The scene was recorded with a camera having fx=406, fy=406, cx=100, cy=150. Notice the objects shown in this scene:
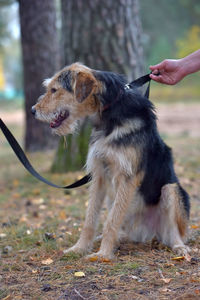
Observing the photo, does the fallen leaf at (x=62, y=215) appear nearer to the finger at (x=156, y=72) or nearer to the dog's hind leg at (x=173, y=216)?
the dog's hind leg at (x=173, y=216)

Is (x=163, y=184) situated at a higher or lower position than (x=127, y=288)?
higher

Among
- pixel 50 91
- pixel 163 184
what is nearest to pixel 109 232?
pixel 163 184

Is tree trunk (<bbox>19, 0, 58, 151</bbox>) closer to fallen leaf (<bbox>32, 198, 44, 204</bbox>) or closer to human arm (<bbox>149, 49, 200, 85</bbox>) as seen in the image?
fallen leaf (<bbox>32, 198, 44, 204</bbox>)

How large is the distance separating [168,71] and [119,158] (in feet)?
4.45

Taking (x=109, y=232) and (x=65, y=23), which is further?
(x=65, y=23)

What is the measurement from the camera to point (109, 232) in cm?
423

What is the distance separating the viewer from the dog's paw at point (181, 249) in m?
4.24

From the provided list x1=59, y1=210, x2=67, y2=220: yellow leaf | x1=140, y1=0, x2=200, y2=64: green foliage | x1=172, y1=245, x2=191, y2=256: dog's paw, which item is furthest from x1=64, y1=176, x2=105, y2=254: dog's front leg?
x1=140, y1=0, x2=200, y2=64: green foliage

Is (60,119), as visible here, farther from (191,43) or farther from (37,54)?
(191,43)

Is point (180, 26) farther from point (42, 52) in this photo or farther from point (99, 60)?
point (99, 60)

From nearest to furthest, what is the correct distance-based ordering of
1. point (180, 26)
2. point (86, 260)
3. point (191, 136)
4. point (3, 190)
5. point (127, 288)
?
1. point (127, 288)
2. point (86, 260)
3. point (3, 190)
4. point (191, 136)
5. point (180, 26)

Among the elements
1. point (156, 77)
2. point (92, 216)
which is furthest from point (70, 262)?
point (156, 77)

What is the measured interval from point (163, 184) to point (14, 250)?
1.86 m

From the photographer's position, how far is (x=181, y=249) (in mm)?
4301
